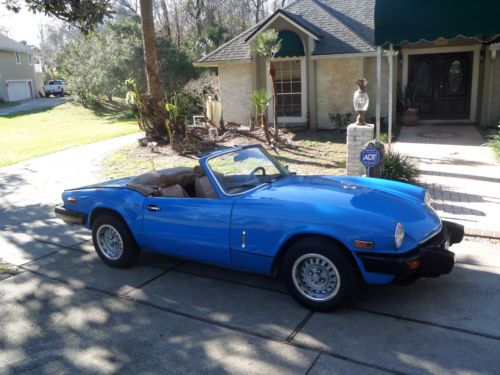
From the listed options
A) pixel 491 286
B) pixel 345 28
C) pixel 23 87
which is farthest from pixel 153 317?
pixel 23 87

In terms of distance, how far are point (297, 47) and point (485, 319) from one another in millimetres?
12926

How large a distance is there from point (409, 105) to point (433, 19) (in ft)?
24.3

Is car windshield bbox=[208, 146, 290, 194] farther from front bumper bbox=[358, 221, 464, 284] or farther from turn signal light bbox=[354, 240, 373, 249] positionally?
front bumper bbox=[358, 221, 464, 284]

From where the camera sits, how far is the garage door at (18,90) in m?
43.9

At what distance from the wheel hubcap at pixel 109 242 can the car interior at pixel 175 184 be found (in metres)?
0.60

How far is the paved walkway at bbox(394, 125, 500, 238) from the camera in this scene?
6.66 meters

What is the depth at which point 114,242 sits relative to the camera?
17.7 ft

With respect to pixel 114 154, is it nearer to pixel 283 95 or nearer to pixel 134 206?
pixel 283 95

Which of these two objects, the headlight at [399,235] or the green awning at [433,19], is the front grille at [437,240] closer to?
the headlight at [399,235]

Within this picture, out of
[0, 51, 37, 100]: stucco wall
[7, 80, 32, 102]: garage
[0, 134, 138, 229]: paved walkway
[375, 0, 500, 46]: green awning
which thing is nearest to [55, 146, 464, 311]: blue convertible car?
[0, 134, 138, 229]: paved walkway

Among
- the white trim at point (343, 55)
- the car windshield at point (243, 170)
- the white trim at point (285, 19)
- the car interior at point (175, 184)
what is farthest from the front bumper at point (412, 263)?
the white trim at point (285, 19)

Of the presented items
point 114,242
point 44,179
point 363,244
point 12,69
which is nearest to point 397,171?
point 363,244

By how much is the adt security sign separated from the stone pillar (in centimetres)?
103

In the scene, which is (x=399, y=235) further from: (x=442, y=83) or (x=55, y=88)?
(x=55, y=88)
